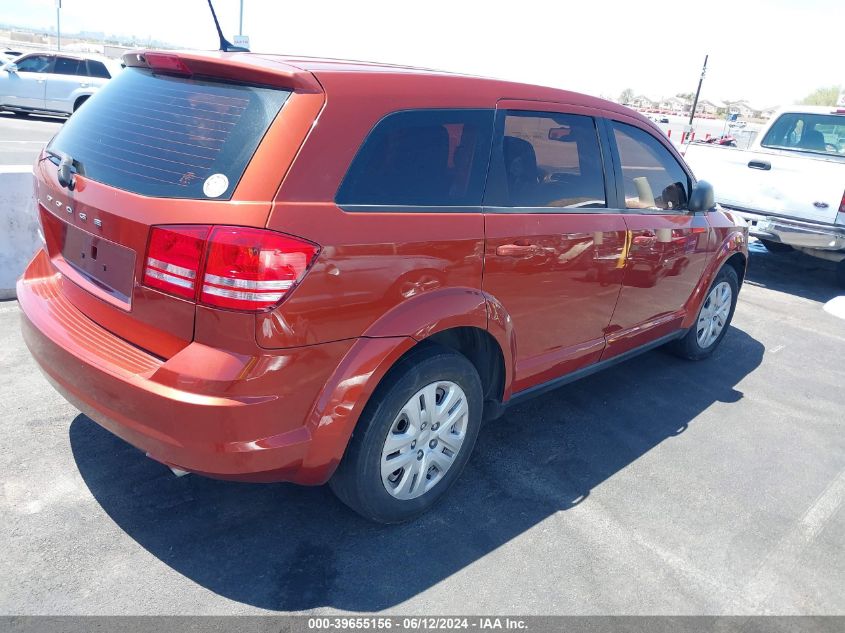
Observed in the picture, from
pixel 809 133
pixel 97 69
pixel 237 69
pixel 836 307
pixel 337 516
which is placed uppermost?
pixel 809 133

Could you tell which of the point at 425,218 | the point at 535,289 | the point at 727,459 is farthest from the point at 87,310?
the point at 727,459

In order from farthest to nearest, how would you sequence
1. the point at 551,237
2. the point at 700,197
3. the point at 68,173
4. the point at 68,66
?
the point at 68,66 → the point at 700,197 → the point at 551,237 → the point at 68,173

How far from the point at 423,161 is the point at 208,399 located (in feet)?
4.09

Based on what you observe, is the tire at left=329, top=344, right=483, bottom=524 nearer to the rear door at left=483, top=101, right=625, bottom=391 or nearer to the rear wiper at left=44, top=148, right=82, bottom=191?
the rear door at left=483, top=101, right=625, bottom=391

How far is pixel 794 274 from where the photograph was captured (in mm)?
8766

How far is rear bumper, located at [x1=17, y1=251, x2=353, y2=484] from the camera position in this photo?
2.26m

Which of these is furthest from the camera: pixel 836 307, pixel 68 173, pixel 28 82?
pixel 28 82

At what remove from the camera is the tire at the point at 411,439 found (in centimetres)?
268

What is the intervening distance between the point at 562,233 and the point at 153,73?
196cm

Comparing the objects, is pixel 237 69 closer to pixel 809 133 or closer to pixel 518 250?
pixel 518 250

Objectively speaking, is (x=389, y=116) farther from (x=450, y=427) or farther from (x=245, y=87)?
(x=450, y=427)

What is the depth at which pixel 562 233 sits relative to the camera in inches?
130

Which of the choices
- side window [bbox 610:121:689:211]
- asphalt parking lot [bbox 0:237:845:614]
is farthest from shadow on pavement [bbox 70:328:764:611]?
side window [bbox 610:121:689:211]

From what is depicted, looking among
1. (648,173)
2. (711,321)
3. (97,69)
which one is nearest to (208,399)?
(648,173)
